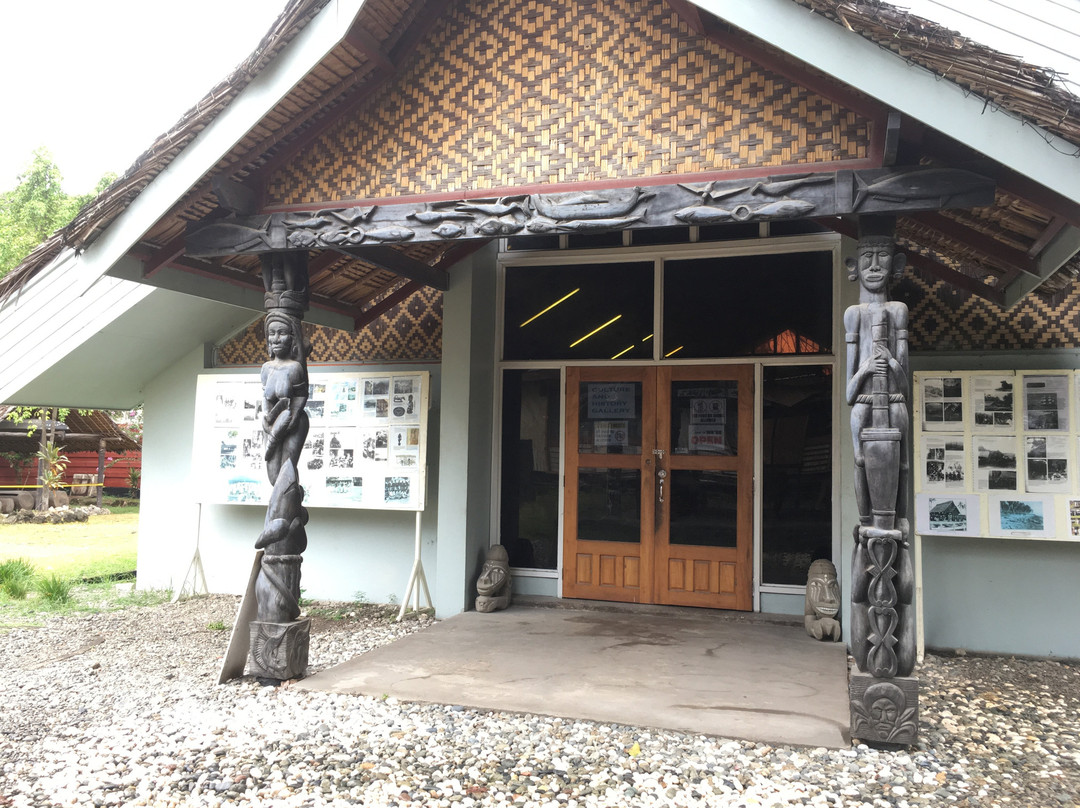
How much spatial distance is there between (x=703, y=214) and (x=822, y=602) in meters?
3.12

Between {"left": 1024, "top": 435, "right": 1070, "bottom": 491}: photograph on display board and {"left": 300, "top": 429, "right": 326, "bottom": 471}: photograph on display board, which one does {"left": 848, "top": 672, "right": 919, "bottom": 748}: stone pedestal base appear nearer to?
{"left": 1024, "top": 435, "right": 1070, "bottom": 491}: photograph on display board

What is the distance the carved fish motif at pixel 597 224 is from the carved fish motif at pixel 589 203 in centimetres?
2

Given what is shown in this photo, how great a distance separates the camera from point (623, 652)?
521 centimetres

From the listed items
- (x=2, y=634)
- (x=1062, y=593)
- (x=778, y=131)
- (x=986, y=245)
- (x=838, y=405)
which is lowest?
(x=2, y=634)

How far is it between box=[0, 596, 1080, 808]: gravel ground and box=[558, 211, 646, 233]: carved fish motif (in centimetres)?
240

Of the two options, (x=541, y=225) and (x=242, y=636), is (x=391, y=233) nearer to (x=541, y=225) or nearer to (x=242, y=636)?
(x=541, y=225)

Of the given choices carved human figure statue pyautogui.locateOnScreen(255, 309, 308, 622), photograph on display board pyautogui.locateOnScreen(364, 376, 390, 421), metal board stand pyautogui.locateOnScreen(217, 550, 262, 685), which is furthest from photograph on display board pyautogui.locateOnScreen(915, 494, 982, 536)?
metal board stand pyautogui.locateOnScreen(217, 550, 262, 685)

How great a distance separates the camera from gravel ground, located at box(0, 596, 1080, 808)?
10.4ft

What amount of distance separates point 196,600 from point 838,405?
5.69 metres

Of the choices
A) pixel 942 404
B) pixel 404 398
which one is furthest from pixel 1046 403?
pixel 404 398

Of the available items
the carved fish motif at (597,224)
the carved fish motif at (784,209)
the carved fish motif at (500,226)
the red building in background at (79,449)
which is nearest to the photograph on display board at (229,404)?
the carved fish motif at (500,226)

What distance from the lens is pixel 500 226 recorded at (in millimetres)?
4148

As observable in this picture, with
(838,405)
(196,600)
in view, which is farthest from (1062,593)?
(196,600)

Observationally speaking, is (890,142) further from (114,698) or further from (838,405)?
(114,698)
